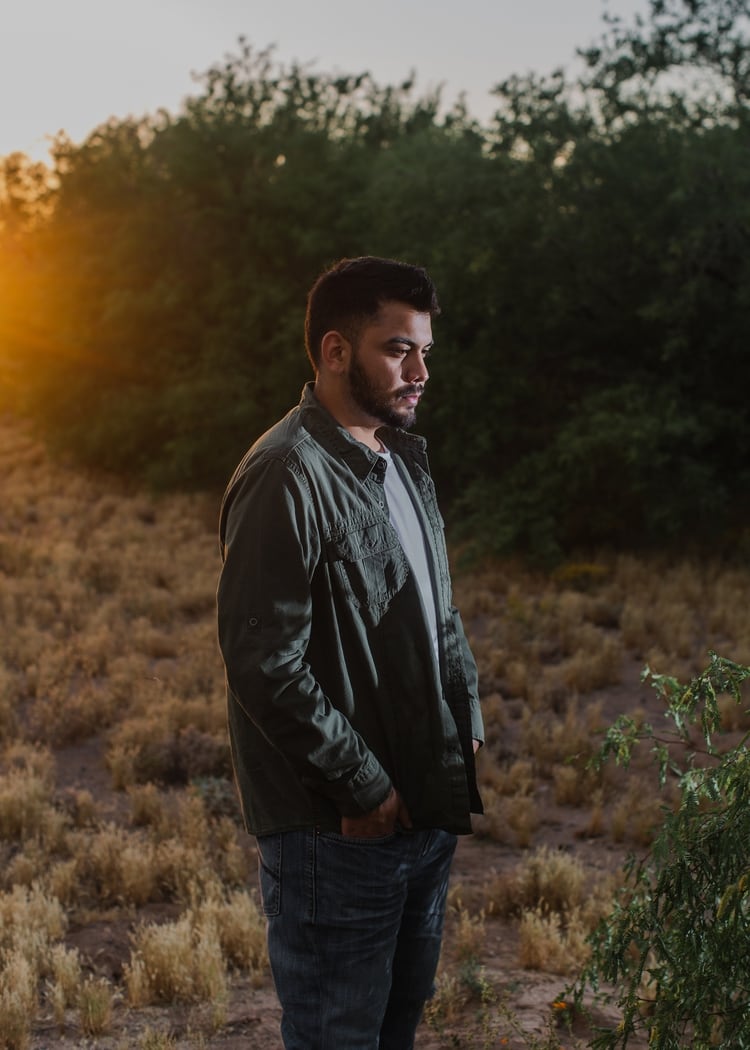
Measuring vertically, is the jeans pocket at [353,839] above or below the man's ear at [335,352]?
below

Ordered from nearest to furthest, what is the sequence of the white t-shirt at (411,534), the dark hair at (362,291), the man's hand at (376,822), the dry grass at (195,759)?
the man's hand at (376,822)
the dark hair at (362,291)
the white t-shirt at (411,534)
the dry grass at (195,759)

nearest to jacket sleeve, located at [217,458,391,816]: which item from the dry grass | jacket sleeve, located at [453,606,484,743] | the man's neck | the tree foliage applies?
the man's neck

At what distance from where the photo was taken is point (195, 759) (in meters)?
7.13

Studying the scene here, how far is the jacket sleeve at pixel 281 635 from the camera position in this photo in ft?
7.13

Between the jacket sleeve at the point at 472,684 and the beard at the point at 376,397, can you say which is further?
the jacket sleeve at the point at 472,684

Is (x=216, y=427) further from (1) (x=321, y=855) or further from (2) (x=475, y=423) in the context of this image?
(1) (x=321, y=855)

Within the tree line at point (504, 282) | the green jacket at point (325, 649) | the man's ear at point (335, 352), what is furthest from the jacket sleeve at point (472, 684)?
the tree line at point (504, 282)

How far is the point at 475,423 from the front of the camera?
45.3 ft

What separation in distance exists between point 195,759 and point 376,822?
5062mm

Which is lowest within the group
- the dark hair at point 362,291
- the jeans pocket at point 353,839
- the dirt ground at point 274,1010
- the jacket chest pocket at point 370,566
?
the dirt ground at point 274,1010

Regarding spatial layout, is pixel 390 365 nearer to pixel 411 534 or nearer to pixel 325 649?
pixel 411 534

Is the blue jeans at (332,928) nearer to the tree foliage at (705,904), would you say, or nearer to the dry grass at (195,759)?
the tree foliage at (705,904)

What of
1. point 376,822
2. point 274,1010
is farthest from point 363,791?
point 274,1010

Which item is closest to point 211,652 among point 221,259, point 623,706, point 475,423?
point 623,706
